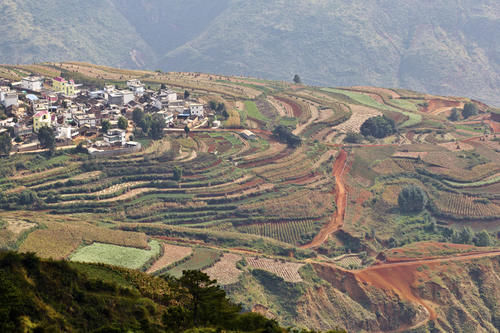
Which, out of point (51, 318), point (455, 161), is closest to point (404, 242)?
point (455, 161)

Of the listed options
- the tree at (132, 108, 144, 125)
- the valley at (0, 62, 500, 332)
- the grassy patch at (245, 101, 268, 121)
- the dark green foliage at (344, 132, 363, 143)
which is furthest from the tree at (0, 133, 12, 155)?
the dark green foliage at (344, 132, 363, 143)

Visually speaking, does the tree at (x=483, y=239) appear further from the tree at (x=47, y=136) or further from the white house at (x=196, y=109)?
the tree at (x=47, y=136)

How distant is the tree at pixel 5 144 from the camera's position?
73.5 metres

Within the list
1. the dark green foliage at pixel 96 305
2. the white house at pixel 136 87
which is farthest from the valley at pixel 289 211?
the dark green foliage at pixel 96 305

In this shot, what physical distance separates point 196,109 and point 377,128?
90.0 ft

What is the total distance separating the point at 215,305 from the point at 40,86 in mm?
70922

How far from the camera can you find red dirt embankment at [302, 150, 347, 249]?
7344cm

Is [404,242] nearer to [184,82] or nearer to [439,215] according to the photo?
[439,215]

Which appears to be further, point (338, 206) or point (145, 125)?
point (145, 125)

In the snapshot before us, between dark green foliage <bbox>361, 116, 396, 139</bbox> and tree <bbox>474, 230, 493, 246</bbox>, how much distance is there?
31031 mm

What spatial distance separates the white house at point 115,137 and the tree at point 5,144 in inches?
446

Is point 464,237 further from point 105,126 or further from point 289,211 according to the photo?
point 105,126

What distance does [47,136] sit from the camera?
76.5 meters

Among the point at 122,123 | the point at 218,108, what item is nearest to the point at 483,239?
the point at 218,108
